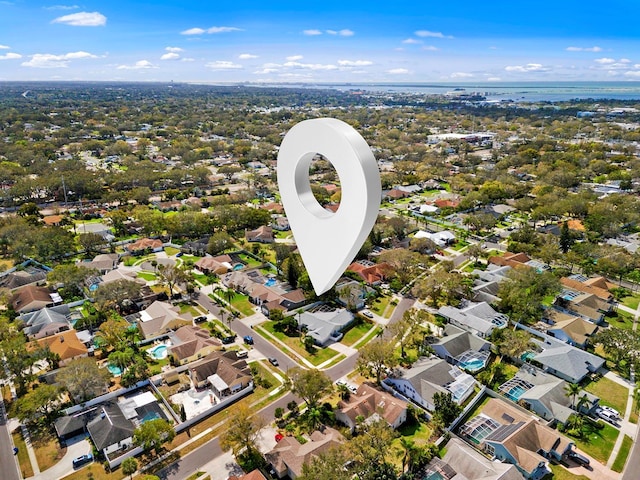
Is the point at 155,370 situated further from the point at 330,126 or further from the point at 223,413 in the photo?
the point at 330,126

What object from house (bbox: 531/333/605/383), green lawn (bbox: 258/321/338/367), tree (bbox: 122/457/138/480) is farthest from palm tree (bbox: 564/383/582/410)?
tree (bbox: 122/457/138/480)

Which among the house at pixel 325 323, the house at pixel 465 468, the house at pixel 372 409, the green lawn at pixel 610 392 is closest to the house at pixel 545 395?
the green lawn at pixel 610 392

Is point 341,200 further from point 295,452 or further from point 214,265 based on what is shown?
point 214,265

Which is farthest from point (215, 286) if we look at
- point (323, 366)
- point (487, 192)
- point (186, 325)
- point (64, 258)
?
point (487, 192)

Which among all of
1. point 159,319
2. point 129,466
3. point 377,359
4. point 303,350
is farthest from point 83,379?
point 377,359

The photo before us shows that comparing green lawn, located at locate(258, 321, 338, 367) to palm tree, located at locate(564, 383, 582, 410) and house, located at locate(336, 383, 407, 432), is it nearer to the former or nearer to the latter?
house, located at locate(336, 383, 407, 432)
